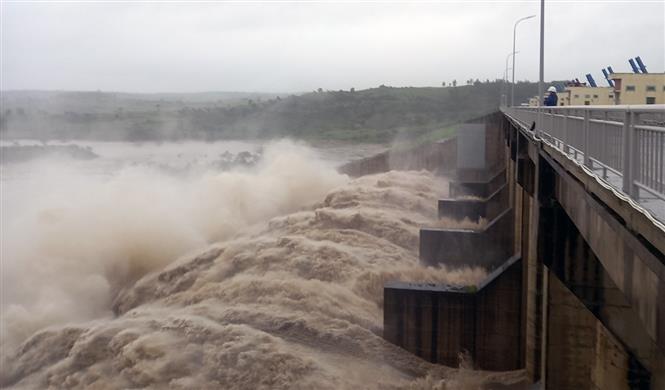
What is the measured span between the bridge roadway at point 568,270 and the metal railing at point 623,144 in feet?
0.04

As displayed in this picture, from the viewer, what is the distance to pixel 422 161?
50.5 meters

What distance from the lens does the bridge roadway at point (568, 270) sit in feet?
16.7

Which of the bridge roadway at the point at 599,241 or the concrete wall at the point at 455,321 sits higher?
the bridge roadway at the point at 599,241

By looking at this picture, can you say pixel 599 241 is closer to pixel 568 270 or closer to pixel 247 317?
pixel 568 270

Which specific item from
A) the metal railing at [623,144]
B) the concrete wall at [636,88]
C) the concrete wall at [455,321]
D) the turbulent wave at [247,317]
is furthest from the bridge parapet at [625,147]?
the concrete wall at [636,88]

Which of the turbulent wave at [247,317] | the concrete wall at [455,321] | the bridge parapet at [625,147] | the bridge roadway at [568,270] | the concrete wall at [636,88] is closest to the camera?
the bridge parapet at [625,147]

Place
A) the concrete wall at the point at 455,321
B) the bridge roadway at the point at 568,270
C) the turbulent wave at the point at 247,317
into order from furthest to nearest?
the concrete wall at the point at 455,321
the turbulent wave at the point at 247,317
the bridge roadway at the point at 568,270

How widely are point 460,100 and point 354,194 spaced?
7088 cm

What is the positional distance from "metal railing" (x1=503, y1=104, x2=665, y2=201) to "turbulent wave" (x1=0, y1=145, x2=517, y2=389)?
29.9 feet

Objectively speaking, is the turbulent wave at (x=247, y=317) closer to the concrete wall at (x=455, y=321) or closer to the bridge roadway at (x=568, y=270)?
the concrete wall at (x=455, y=321)

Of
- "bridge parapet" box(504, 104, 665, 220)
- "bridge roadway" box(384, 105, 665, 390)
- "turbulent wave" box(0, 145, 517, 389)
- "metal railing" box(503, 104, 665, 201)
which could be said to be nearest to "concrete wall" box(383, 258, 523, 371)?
"bridge roadway" box(384, 105, 665, 390)

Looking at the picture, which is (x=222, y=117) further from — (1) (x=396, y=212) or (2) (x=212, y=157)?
(1) (x=396, y=212)

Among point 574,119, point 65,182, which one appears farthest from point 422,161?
point 574,119

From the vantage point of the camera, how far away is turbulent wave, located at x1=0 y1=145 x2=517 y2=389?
53.8 feet
